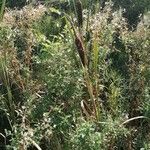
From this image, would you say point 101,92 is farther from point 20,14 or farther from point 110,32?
point 20,14

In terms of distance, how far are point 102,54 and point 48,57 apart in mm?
410

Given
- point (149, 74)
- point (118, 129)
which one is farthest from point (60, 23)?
point (118, 129)

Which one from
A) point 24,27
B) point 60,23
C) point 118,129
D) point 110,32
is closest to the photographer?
point 118,129

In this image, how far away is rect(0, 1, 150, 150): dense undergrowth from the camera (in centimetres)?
295

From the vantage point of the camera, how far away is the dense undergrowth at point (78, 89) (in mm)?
2945

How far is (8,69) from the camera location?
3.53 m

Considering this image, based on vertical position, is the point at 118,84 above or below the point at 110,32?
below

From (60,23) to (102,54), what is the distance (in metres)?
1.28

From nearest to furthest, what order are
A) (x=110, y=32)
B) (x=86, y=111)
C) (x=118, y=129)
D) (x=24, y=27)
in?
(x=118, y=129) → (x=86, y=111) → (x=110, y=32) → (x=24, y=27)

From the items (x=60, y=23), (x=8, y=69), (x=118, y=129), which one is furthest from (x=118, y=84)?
(x=60, y=23)

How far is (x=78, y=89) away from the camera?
10.3 ft

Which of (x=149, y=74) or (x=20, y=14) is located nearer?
(x=149, y=74)

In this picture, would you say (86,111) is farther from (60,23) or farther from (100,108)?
(60,23)


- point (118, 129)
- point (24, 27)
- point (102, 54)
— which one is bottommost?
point (118, 129)
